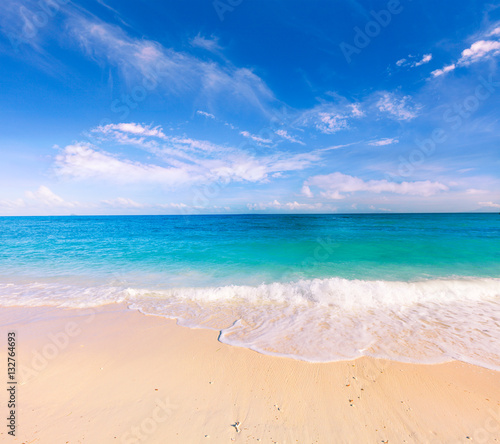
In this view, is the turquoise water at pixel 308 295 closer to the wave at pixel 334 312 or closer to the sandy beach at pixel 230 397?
the wave at pixel 334 312

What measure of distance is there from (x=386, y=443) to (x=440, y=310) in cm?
649

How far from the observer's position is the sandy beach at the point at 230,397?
326 centimetres

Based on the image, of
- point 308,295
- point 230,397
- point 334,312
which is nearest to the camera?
point 230,397

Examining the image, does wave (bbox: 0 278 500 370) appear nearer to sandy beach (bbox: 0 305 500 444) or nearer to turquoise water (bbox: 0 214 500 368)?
turquoise water (bbox: 0 214 500 368)

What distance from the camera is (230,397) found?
3.91 meters

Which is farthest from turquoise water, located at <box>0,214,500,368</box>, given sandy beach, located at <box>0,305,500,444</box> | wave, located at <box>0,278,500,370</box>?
sandy beach, located at <box>0,305,500,444</box>

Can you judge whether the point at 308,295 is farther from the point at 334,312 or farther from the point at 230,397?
the point at 230,397

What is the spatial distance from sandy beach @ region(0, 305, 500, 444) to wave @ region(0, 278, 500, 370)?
0.55m

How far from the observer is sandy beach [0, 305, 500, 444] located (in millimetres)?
3262

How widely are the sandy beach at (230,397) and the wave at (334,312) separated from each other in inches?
21.6

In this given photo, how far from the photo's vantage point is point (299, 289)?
9414mm

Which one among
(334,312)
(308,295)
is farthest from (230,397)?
(308,295)

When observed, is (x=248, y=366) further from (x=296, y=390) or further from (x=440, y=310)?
(x=440, y=310)

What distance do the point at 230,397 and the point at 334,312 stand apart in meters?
4.80
